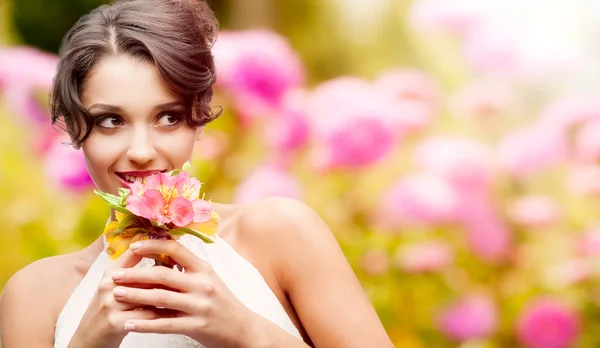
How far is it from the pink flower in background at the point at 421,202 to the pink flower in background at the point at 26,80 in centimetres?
120

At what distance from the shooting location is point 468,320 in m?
3.07

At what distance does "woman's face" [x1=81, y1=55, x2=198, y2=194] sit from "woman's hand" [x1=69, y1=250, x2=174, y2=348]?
212 millimetres

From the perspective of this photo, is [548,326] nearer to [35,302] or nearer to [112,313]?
[35,302]

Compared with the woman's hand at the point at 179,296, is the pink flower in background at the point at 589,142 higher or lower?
higher

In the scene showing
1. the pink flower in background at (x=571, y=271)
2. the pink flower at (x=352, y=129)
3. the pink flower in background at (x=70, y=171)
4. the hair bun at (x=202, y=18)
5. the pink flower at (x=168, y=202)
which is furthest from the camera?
the pink flower in background at (x=571, y=271)

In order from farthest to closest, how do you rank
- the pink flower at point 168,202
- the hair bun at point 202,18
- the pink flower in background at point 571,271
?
1. the pink flower in background at point 571,271
2. the hair bun at point 202,18
3. the pink flower at point 168,202

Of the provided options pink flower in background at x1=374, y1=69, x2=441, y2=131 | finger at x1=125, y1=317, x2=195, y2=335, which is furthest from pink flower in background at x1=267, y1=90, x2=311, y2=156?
finger at x1=125, y1=317, x2=195, y2=335

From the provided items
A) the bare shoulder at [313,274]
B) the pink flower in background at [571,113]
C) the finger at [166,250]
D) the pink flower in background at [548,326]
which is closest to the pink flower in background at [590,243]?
the pink flower in background at [548,326]

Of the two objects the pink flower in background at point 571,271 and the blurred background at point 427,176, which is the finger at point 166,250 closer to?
the blurred background at point 427,176

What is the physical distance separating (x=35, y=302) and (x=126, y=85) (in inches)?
18.6

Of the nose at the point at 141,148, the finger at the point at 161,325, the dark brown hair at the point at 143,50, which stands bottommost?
the finger at the point at 161,325

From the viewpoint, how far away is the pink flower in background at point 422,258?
3.12 m

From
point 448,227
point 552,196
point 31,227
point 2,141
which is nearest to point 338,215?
point 448,227

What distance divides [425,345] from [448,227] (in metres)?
0.41
